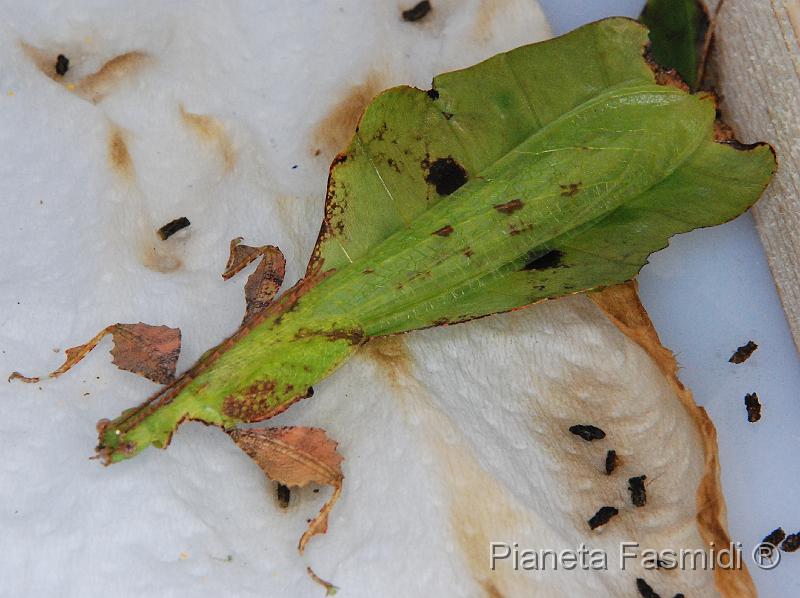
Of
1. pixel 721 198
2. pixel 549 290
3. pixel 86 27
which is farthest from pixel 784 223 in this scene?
pixel 86 27

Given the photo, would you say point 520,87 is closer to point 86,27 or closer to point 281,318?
point 281,318

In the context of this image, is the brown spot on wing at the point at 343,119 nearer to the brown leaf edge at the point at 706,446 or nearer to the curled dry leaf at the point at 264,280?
the curled dry leaf at the point at 264,280

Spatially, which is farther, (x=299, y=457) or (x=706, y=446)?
(x=706, y=446)

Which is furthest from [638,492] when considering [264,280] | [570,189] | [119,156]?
[119,156]

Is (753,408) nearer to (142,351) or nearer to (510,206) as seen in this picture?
(510,206)

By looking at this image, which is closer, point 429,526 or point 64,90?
point 429,526

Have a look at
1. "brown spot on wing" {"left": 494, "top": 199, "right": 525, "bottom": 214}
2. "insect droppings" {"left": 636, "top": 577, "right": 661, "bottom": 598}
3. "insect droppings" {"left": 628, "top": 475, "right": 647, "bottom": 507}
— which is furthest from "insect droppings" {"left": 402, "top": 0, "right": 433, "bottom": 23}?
"insect droppings" {"left": 636, "top": 577, "right": 661, "bottom": 598}

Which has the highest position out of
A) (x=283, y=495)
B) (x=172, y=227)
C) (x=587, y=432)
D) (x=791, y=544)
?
(x=172, y=227)
